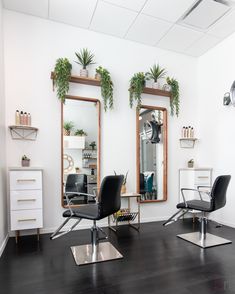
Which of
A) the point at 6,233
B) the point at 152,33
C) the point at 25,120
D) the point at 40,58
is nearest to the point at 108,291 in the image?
the point at 6,233

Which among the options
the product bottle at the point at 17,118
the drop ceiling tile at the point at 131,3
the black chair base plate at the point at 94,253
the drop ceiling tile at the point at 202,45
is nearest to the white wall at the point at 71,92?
the product bottle at the point at 17,118

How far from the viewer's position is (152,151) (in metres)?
3.85

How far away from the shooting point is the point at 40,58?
3135 millimetres

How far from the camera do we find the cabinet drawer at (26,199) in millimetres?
2666

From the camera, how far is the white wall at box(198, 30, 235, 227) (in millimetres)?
3473

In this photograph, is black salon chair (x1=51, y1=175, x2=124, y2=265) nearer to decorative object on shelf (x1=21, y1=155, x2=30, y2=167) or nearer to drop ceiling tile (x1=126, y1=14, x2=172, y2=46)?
decorative object on shelf (x1=21, y1=155, x2=30, y2=167)

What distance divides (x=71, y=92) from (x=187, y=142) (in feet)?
7.74

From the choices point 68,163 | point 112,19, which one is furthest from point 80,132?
point 112,19

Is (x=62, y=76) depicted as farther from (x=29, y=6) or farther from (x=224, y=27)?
(x=224, y=27)

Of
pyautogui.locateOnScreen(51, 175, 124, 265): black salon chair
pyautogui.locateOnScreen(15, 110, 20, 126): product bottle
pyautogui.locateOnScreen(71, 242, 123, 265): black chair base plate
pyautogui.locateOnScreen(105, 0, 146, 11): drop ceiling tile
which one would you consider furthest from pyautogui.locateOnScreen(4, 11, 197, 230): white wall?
pyautogui.locateOnScreen(51, 175, 124, 265): black salon chair

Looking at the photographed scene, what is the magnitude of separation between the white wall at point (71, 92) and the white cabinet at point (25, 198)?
0.32 m

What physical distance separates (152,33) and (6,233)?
3784 mm

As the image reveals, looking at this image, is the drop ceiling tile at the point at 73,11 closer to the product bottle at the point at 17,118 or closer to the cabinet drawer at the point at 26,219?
the product bottle at the point at 17,118

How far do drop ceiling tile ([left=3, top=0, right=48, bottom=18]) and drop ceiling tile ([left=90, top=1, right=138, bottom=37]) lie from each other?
0.72 m
